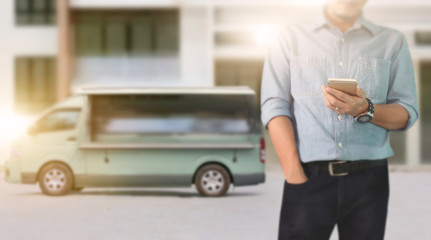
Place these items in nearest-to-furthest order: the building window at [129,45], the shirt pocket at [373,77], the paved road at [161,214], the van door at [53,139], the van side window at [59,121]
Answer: the shirt pocket at [373,77] < the paved road at [161,214] < the van door at [53,139] < the van side window at [59,121] < the building window at [129,45]

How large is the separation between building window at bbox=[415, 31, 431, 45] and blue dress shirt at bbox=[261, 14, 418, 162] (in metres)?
24.4

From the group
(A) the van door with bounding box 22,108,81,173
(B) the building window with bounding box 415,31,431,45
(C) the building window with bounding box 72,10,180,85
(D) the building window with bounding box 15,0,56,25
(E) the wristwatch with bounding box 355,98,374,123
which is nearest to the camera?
(E) the wristwatch with bounding box 355,98,374,123

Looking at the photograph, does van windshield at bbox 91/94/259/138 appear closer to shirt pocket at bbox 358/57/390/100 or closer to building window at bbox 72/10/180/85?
shirt pocket at bbox 358/57/390/100

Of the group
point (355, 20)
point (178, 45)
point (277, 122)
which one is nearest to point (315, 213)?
point (277, 122)

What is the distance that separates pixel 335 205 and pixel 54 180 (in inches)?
465

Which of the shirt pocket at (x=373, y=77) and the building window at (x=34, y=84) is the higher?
the building window at (x=34, y=84)

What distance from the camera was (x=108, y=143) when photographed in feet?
47.3

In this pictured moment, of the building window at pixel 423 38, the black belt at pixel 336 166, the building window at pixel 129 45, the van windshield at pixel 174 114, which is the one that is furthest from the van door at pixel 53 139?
the building window at pixel 423 38

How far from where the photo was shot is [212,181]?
14.2 metres

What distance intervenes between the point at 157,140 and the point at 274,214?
13.0ft

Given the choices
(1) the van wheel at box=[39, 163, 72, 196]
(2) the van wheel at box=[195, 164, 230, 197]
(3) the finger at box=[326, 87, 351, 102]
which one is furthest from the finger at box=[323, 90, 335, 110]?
(1) the van wheel at box=[39, 163, 72, 196]

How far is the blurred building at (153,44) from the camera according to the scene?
2669cm

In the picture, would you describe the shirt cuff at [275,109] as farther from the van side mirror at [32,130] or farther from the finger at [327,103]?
the van side mirror at [32,130]

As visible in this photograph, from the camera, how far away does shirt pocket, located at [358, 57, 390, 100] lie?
10.3 ft
